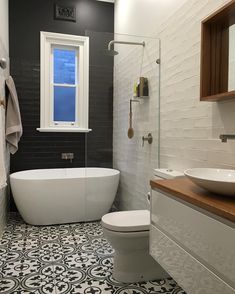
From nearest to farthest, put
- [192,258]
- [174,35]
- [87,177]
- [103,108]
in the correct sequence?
[192,258] < [174,35] < [87,177] < [103,108]

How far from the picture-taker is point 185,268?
47.6 inches

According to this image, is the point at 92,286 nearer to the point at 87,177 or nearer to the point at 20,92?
the point at 87,177

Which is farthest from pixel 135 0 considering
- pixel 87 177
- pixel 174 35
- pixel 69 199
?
pixel 69 199

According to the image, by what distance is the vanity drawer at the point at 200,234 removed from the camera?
37.3 inches

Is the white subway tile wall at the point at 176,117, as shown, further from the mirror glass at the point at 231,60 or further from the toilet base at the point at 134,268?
the toilet base at the point at 134,268

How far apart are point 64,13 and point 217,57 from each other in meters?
2.87

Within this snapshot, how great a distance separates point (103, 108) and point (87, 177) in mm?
939

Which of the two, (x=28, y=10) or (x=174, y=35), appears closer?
(x=174, y=35)

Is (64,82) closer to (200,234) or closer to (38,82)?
(38,82)

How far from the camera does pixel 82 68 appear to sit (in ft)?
12.8

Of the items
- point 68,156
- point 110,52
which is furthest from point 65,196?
point 110,52

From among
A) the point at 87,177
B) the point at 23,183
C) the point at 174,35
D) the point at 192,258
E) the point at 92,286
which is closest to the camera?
the point at 192,258

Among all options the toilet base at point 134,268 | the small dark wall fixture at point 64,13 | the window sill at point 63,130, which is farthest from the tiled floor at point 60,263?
the small dark wall fixture at point 64,13

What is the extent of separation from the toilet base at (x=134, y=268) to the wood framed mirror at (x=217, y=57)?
125 cm
